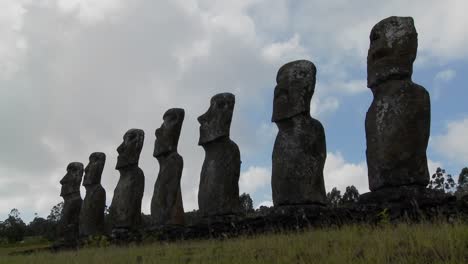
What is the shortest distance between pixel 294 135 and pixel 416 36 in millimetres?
3026

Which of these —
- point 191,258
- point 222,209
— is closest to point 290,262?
point 191,258

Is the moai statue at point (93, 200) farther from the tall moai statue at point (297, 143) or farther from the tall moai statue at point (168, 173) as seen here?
the tall moai statue at point (297, 143)

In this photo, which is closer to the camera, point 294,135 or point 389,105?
point 389,105

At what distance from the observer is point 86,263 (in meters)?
9.27

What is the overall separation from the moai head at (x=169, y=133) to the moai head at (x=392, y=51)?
23.0 feet

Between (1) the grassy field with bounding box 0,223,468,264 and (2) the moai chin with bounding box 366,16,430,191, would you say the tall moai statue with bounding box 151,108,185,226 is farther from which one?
(1) the grassy field with bounding box 0,223,468,264

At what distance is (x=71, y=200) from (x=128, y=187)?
4.26m

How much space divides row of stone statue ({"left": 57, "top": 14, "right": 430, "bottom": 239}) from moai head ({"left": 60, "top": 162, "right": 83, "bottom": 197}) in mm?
4321

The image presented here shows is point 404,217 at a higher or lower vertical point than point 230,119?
lower

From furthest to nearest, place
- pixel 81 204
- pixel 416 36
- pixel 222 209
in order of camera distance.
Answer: pixel 81 204
pixel 222 209
pixel 416 36

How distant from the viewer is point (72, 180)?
22.1m

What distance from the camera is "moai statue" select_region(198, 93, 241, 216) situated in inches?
570

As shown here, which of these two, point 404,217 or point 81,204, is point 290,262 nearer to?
point 404,217

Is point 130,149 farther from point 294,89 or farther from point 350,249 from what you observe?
point 350,249
